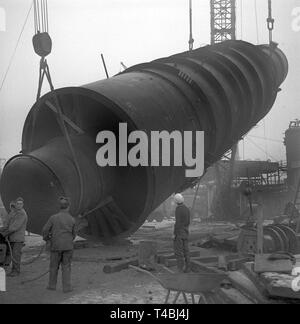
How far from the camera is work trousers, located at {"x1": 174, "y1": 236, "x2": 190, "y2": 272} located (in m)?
7.21

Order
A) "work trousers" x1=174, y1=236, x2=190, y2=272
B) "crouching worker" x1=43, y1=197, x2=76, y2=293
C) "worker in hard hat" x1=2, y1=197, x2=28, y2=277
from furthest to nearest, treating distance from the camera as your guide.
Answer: "work trousers" x1=174, y1=236, x2=190, y2=272
"worker in hard hat" x1=2, y1=197, x2=28, y2=277
"crouching worker" x1=43, y1=197, x2=76, y2=293

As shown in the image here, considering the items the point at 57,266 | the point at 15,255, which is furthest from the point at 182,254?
the point at 15,255

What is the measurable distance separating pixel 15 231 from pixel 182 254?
2669 mm

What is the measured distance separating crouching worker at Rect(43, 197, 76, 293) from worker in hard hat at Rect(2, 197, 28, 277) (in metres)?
1.06

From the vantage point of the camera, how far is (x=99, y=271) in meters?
7.15

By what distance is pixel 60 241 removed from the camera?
582 centimetres

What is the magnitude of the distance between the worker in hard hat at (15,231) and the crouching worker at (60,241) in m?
1.06

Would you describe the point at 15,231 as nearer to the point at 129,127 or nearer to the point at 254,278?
the point at 129,127

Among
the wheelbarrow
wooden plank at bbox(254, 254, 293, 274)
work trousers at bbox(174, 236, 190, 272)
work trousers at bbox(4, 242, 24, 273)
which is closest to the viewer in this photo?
the wheelbarrow

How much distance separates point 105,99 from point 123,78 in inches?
57.4

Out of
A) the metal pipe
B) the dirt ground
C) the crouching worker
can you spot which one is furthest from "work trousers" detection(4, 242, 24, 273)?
the crouching worker

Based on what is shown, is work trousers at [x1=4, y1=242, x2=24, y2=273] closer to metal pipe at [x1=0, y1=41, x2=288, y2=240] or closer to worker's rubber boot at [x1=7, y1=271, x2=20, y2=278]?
worker's rubber boot at [x1=7, y1=271, x2=20, y2=278]
